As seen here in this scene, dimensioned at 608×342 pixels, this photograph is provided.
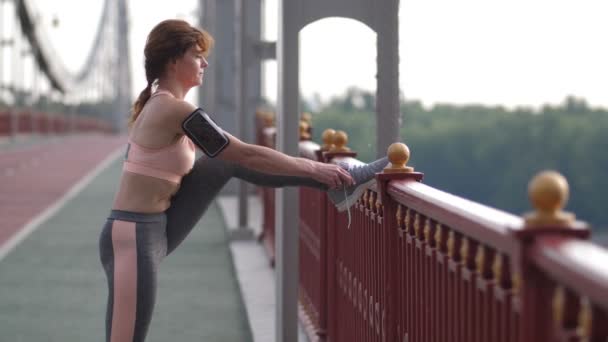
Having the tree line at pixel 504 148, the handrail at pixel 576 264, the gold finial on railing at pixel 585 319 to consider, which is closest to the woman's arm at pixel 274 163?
the handrail at pixel 576 264

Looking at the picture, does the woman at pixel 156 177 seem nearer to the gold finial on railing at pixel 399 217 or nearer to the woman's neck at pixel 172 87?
the woman's neck at pixel 172 87

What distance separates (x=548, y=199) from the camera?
2104mm

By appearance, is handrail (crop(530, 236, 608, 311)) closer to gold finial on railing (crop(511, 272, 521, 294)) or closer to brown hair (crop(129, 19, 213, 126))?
gold finial on railing (crop(511, 272, 521, 294))

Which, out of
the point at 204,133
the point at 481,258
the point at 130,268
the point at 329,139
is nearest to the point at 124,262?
the point at 130,268

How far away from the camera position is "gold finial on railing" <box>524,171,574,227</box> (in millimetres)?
2082

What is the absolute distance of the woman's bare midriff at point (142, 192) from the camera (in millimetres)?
4461

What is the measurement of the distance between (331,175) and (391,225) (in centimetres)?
43

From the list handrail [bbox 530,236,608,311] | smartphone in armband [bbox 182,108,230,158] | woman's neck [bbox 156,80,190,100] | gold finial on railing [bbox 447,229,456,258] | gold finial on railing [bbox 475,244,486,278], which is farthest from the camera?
woman's neck [bbox 156,80,190,100]

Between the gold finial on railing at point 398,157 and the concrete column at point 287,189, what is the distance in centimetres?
170

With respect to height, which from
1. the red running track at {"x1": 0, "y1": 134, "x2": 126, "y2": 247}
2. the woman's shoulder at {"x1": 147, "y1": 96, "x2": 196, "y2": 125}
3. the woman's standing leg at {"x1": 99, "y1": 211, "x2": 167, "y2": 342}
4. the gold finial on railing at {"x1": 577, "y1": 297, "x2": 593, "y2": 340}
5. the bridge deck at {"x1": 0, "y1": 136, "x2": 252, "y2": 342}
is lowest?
the red running track at {"x1": 0, "y1": 134, "x2": 126, "y2": 247}

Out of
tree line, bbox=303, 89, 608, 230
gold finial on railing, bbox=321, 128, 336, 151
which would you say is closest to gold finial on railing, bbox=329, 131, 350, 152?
gold finial on railing, bbox=321, 128, 336, 151

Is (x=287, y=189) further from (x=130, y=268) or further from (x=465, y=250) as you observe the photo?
(x=465, y=250)

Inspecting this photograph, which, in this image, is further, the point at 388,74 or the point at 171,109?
the point at 388,74

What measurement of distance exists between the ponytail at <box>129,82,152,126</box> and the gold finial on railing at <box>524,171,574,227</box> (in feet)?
8.68
